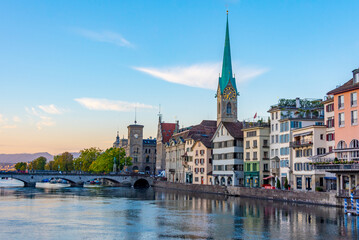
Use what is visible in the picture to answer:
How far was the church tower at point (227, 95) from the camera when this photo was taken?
534ft

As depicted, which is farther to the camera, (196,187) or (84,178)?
(84,178)

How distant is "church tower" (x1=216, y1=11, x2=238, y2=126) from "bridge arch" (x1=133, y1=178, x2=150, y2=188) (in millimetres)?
33986

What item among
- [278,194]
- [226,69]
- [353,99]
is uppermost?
[226,69]

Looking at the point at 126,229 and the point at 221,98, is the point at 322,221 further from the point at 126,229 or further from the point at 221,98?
the point at 221,98

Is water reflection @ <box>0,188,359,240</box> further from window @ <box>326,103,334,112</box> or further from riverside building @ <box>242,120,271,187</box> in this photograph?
riverside building @ <box>242,120,271,187</box>

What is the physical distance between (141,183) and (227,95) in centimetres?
4383

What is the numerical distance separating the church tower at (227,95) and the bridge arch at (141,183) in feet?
112

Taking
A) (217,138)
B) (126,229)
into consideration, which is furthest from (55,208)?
(217,138)

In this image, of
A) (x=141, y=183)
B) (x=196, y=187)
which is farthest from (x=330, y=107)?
(x=141, y=183)

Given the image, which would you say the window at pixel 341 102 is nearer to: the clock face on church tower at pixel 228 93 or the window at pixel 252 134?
the window at pixel 252 134

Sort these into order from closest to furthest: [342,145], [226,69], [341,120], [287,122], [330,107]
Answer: [342,145] → [341,120] → [330,107] → [287,122] → [226,69]

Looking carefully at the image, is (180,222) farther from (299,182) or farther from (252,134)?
(252,134)

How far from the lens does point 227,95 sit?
164000mm

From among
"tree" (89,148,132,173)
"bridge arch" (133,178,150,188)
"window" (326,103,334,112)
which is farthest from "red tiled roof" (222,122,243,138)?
"tree" (89,148,132,173)
